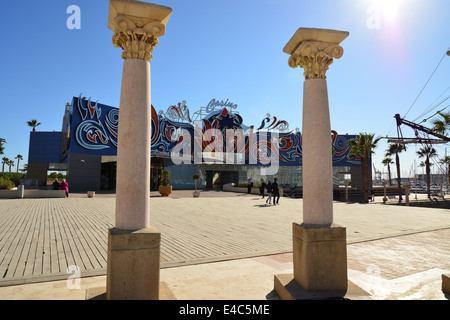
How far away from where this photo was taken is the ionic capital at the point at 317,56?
4.35 m

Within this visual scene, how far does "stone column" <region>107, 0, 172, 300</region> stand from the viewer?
11.1 feet

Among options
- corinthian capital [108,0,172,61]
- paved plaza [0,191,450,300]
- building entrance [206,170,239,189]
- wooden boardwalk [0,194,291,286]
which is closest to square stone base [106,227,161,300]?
paved plaza [0,191,450,300]

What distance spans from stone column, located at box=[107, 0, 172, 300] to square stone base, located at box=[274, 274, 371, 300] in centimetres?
175

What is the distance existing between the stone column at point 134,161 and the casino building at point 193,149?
26.3m

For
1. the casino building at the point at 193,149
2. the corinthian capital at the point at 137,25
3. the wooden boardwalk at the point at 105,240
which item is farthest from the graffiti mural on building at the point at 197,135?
the corinthian capital at the point at 137,25

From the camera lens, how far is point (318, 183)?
4188 mm

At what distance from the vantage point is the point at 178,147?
3431cm

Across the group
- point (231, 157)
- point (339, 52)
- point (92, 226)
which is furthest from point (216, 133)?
point (339, 52)

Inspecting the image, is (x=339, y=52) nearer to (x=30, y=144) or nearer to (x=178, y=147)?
(x=178, y=147)

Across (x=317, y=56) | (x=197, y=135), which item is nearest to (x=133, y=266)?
(x=317, y=56)

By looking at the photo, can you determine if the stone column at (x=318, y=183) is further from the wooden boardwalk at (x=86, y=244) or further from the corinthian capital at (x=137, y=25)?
the wooden boardwalk at (x=86, y=244)

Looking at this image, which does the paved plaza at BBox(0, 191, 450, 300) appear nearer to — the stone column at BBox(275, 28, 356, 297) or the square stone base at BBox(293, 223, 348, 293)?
the square stone base at BBox(293, 223, 348, 293)

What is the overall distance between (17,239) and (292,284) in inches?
291

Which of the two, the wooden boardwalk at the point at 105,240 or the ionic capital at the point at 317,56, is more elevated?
the ionic capital at the point at 317,56
